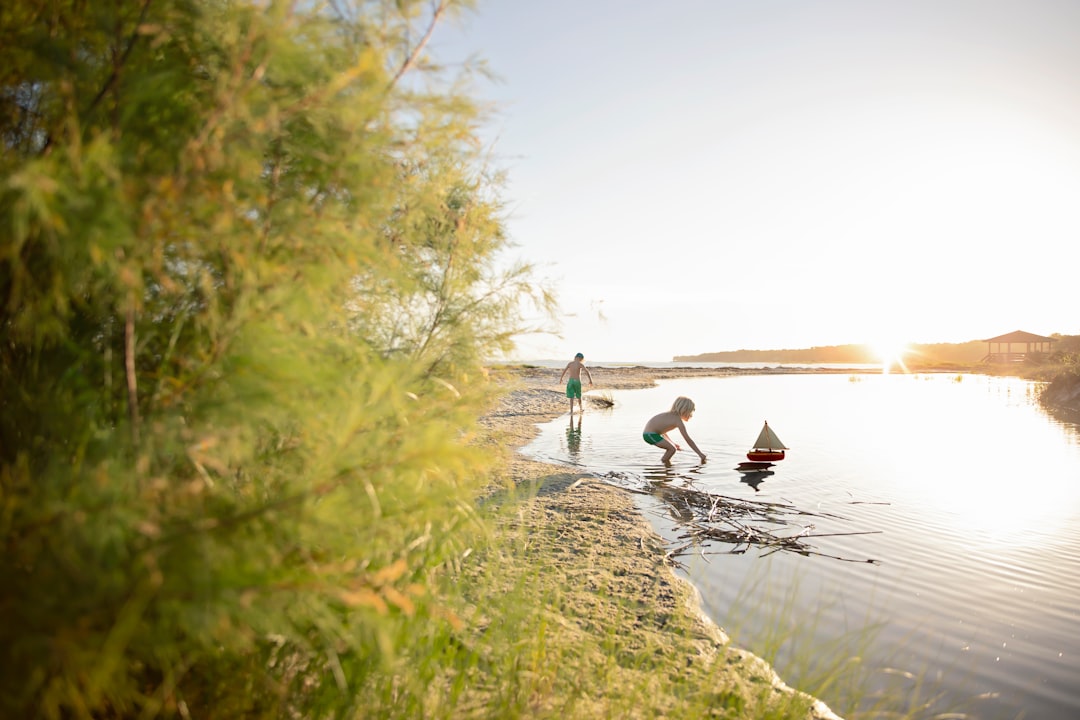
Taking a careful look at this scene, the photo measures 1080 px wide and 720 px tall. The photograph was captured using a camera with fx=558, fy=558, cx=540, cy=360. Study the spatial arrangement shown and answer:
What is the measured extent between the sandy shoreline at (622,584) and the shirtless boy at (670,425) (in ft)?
8.70

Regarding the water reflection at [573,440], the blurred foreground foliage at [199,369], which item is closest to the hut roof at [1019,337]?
the water reflection at [573,440]

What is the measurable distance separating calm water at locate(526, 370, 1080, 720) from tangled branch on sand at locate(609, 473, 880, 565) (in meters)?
0.19

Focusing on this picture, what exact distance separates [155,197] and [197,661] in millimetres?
1792

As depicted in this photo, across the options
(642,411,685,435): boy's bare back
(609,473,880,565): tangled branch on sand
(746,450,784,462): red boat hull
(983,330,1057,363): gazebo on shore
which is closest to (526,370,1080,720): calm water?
(609,473,880,565): tangled branch on sand

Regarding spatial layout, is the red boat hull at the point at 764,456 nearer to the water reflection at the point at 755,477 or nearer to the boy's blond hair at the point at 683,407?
the water reflection at the point at 755,477

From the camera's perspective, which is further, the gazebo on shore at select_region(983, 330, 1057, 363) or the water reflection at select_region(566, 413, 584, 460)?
the gazebo on shore at select_region(983, 330, 1057, 363)

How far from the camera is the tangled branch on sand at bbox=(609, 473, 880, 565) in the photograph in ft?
22.2

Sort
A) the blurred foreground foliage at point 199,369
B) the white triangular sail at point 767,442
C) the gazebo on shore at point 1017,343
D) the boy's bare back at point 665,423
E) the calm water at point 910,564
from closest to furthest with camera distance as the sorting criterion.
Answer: the blurred foreground foliage at point 199,369 < the calm water at point 910,564 < the boy's bare back at point 665,423 < the white triangular sail at point 767,442 < the gazebo on shore at point 1017,343

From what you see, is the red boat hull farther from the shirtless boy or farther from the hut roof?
the hut roof

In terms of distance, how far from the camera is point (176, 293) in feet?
6.80

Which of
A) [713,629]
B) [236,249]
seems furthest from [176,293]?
[713,629]

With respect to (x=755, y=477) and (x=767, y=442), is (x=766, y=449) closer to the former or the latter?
(x=767, y=442)

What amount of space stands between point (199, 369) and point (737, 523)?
6909 millimetres

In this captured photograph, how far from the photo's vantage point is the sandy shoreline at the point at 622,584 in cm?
379
